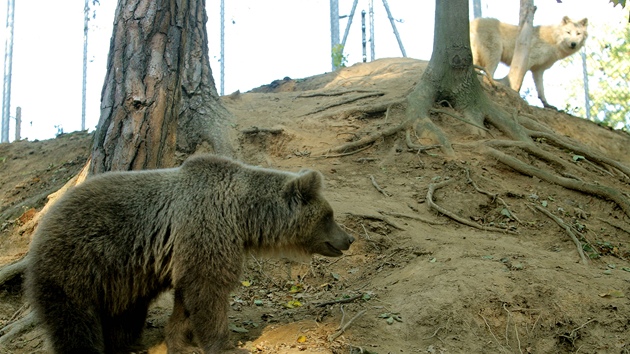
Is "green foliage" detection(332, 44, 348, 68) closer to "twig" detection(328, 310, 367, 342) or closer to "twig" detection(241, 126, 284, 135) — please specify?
"twig" detection(241, 126, 284, 135)

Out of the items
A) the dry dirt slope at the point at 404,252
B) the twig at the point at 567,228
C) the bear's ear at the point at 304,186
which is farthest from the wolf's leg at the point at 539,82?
the bear's ear at the point at 304,186

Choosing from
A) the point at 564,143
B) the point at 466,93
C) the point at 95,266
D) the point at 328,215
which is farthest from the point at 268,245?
the point at 564,143

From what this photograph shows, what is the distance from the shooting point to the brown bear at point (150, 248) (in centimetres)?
429

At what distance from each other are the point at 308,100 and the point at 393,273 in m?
5.00

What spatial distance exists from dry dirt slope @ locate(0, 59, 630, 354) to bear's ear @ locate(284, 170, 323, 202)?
105cm

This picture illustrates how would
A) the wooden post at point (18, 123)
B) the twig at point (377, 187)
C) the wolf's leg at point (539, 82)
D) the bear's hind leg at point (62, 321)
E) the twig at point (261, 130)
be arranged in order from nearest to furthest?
the bear's hind leg at point (62, 321) → the twig at point (377, 187) → the twig at point (261, 130) → the wolf's leg at point (539, 82) → the wooden post at point (18, 123)

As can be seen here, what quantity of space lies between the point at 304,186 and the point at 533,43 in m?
12.6

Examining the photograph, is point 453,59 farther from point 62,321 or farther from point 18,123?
point 18,123

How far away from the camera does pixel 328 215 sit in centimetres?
527

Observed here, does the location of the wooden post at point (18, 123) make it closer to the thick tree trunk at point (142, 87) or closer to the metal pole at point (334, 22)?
the metal pole at point (334, 22)

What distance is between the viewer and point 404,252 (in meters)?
6.43

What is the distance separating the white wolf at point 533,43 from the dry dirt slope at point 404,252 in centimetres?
445

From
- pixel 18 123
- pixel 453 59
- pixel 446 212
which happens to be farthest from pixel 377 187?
pixel 18 123

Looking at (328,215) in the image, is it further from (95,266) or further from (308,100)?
(308,100)
